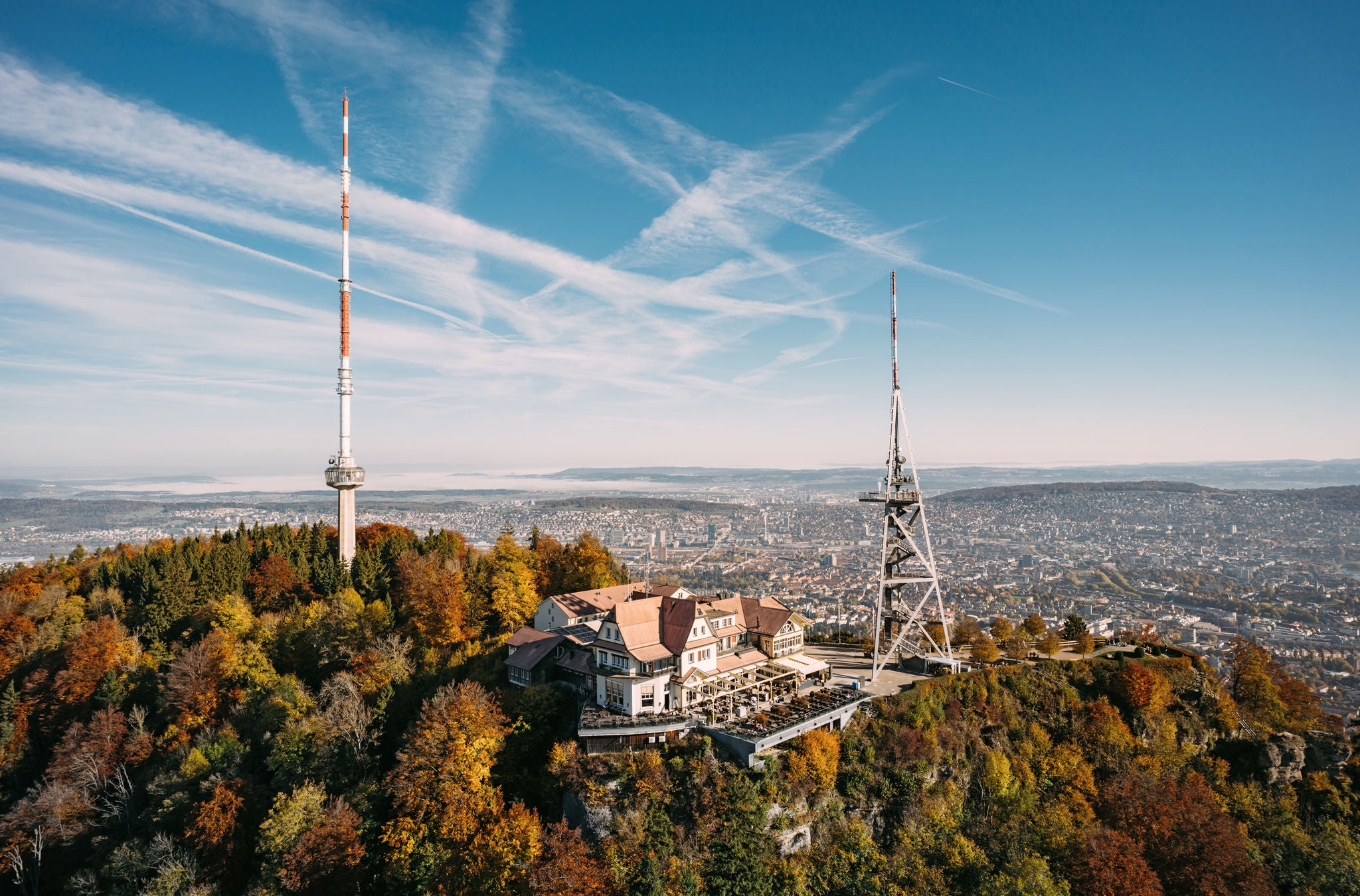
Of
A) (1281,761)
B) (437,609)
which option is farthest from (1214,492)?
(437,609)

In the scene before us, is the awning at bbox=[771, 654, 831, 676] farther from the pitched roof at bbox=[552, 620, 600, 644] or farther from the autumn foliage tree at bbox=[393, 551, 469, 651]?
the autumn foliage tree at bbox=[393, 551, 469, 651]

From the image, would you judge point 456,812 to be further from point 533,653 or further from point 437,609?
point 437,609

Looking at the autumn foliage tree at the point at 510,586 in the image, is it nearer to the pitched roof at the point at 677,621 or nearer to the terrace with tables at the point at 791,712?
the pitched roof at the point at 677,621

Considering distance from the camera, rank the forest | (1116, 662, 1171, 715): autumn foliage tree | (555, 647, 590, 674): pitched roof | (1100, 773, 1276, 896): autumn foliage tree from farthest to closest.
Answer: (1116, 662, 1171, 715): autumn foliage tree
(555, 647, 590, 674): pitched roof
the forest
(1100, 773, 1276, 896): autumn foliage tree

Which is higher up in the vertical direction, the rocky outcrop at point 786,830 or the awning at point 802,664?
the awning at point 802,664

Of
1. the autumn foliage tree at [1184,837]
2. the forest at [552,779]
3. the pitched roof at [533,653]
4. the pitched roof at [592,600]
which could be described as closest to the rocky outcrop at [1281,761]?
the forest at [552,779]

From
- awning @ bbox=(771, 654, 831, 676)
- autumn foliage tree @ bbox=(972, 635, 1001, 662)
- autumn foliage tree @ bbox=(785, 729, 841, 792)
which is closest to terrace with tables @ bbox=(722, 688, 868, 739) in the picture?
autumn foliage tree @ bbox=(785, 729, 841, 792)
